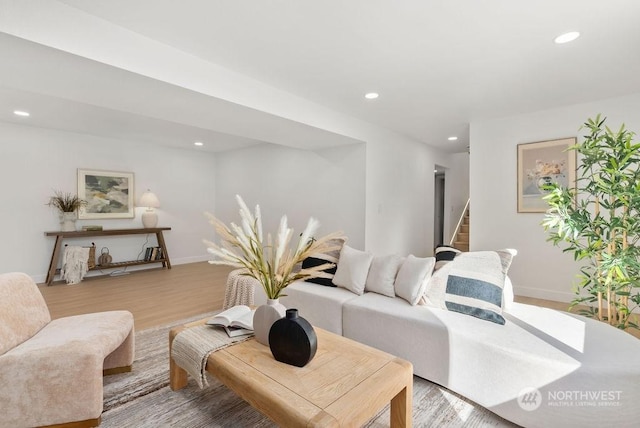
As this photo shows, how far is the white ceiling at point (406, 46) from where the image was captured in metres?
1.88

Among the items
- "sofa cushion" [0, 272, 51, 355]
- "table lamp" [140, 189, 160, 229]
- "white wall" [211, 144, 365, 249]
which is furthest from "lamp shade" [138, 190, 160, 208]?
"sofa cushion" [0, 272, 51, 355]

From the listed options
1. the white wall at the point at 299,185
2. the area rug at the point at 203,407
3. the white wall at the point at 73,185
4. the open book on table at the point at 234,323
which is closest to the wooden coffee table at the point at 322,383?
the open book on table at the point at 234,323

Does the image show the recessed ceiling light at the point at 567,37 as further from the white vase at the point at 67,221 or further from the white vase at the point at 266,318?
the white vase at the point at 67,221

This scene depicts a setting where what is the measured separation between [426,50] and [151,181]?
5565 millimetres

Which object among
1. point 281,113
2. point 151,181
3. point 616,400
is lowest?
point 616,400

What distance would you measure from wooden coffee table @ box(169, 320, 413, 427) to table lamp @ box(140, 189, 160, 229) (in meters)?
4.88

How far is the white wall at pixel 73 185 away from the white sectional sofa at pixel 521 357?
5209 millimetres

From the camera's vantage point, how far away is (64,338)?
1662mm

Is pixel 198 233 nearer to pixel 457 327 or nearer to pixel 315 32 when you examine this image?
pixel 315 32

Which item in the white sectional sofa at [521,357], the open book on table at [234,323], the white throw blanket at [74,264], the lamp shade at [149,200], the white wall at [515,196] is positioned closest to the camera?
the white sectional sofa at [521,357]

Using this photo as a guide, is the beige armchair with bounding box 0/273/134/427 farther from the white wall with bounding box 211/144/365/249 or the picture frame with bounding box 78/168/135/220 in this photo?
the picture frame with bounding box 78/168/135/220

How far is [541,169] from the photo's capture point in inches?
152

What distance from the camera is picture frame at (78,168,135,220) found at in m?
5.10

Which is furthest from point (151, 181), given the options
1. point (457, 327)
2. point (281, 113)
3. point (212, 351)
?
point (457, 327)
